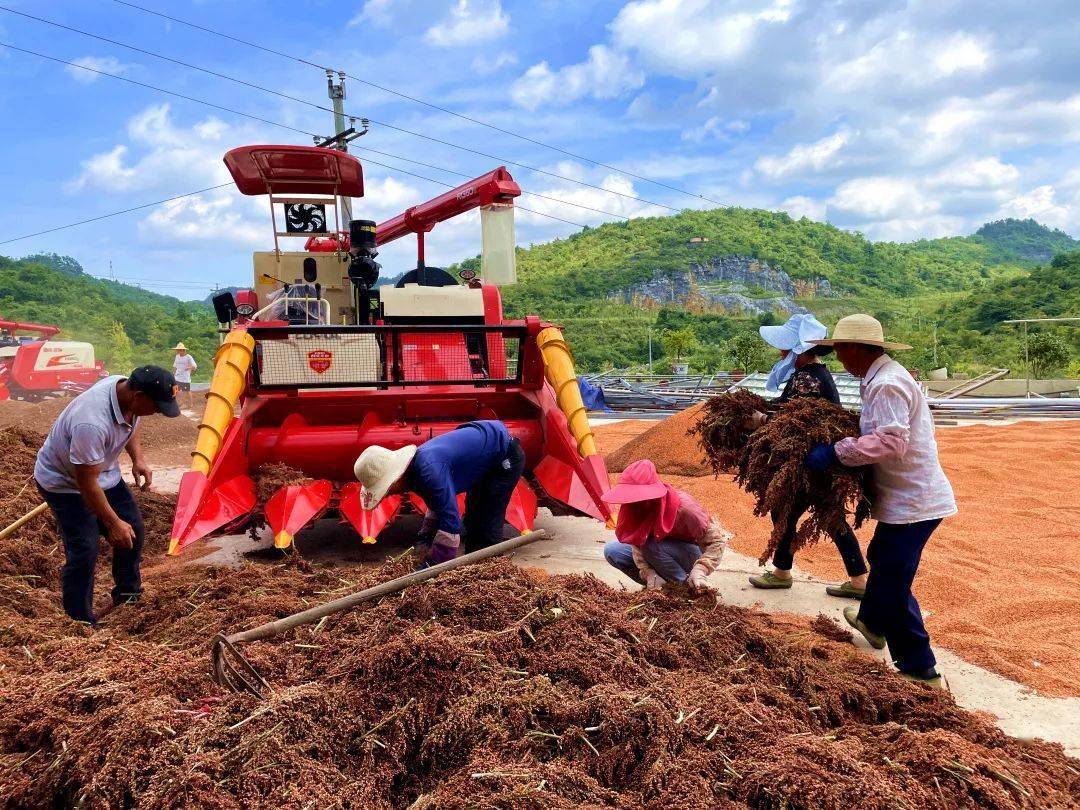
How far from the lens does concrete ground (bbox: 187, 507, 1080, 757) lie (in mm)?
3088

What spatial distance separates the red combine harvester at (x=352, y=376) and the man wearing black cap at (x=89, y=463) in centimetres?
54

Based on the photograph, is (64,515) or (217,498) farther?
(217,498)

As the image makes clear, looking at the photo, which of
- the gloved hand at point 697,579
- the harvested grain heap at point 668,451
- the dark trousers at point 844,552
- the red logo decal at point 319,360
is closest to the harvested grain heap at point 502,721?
the gloved hand at point 697,579

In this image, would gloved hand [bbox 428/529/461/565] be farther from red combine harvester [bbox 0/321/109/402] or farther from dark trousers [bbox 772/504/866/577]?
red combine harvester [bbox 0/321/109/402]

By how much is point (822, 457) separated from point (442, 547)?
1.89m

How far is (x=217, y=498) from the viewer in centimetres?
489

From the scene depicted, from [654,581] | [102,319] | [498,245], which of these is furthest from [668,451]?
[102,319]

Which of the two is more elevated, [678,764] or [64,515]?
[64,515]

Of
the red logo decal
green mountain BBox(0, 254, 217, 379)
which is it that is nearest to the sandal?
the red logo decal

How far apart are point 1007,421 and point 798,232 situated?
73.9 meters

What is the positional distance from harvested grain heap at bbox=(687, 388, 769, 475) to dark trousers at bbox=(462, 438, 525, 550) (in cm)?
122

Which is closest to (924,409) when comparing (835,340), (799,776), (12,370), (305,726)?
(835,340)

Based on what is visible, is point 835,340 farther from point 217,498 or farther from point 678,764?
point 217,498

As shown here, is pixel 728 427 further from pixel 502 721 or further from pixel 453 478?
pixel 502 721
